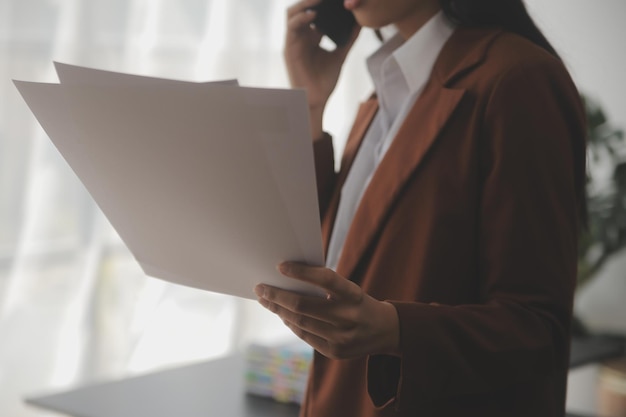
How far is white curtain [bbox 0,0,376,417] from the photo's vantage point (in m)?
2.22

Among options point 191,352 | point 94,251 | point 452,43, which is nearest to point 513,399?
point 452,43

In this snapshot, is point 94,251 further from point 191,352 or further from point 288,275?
point 288,275

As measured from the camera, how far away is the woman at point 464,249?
3.04ft

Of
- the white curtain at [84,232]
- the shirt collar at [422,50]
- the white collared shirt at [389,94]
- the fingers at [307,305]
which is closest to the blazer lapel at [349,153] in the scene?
the white collared shirt at [389,94]

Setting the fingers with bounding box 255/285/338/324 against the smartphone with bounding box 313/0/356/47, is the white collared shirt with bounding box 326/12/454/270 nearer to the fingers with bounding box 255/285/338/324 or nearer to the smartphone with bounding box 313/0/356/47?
the smartphone with bounding box 313/0/356/47

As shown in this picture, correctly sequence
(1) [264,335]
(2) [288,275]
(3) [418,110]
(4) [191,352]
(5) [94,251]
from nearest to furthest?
(2) [288,275] < (3) [418,110] < (5) [94,251] < (4) [191,352] < (1) [264,335]

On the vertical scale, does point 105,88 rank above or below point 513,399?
above

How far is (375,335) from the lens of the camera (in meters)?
0.90

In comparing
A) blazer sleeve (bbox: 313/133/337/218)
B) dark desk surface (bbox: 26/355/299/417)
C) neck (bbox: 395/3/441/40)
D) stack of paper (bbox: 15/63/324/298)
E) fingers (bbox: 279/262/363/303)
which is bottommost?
dark desk surface (bbox: 26/355/299/417)

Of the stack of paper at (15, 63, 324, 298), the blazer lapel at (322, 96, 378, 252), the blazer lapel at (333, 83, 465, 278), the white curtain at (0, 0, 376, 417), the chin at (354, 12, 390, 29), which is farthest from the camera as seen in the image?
the white curtain at (0, 0, 376, 417)

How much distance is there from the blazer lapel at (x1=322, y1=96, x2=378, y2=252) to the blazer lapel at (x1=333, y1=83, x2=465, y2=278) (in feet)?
0.53

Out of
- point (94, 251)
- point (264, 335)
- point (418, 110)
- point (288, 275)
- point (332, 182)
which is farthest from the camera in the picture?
point (264, 335)

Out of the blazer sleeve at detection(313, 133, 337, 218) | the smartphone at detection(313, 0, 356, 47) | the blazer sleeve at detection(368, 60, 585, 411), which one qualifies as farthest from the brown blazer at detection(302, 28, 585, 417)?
the smartphone at detection(313, 0, 356, 47)

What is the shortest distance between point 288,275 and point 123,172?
0.24 metres
